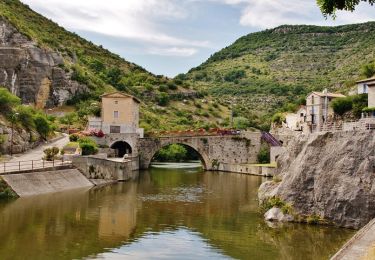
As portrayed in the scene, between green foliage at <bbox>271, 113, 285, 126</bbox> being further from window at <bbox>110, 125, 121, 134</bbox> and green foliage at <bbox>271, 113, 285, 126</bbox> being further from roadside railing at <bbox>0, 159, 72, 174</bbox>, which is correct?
roadside railing at <bbox>0, 159, 72, 174</bbox>

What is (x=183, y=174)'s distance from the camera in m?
79.2

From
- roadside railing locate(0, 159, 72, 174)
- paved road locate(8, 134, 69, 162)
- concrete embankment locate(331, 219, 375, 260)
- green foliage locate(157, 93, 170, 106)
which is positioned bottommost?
concrete embankment locate(331, 219, 375, 260)

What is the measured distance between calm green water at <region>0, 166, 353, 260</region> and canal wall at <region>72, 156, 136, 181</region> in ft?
18.9

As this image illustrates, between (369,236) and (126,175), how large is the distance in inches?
1770

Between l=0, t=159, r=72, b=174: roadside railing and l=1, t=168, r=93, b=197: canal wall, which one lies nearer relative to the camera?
l=1, t=168, r=93, b=197: canal wall

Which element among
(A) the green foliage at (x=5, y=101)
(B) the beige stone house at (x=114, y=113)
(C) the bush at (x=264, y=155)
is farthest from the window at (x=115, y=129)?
(C) the bush at (x=264, y=155)

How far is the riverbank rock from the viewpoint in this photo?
37088 mm

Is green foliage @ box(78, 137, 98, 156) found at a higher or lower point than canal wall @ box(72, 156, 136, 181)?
higher

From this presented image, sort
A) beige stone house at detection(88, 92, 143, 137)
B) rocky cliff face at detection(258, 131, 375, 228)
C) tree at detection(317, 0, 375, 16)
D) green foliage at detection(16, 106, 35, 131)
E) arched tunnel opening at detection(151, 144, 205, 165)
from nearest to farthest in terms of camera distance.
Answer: tree at detection(317, 0, 375, 16) < rocky cliff face at detection(258, 131, 375, 228) < green foliage at detection(16, 106, 35, 131) < beige stone house at detection(88, 92, 143, 137) < arched tunnel opening at detection(151, 144, 205, 165)

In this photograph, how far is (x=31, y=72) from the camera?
98.3m

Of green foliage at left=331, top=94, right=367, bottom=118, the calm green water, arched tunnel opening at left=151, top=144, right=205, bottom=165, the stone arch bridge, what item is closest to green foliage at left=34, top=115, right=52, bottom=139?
the stone arch bridge

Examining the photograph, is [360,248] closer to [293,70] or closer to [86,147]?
[86,147]

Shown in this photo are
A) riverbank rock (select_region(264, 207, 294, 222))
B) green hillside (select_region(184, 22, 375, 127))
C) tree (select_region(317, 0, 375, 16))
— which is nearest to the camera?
tree (select_region(317, 0, 375, 16))

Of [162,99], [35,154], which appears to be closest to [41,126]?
[35,154]
